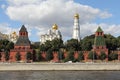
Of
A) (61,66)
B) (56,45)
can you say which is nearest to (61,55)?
(56,45)

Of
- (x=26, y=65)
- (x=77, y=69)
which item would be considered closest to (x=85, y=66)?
(x=77, y=69)

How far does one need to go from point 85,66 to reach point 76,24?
174ft

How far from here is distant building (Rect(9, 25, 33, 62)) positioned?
83250mm

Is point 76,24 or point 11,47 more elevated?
point 76,24

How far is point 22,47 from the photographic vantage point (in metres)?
84.6

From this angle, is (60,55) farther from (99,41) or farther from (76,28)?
(76,28)

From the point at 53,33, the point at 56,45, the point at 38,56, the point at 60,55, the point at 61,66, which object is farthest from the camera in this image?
the point at 53,33

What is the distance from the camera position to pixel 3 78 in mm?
52031

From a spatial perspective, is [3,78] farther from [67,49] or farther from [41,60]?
[67,49]

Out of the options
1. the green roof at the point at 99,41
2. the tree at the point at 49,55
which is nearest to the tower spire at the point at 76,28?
the green roof at the point at 99,41

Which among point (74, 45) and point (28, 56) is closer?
point (28, 56)

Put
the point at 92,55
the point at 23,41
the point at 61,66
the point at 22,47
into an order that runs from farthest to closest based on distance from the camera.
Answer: the point at 23,41 < the point at 22,47 < the point at 92,55 < the point at 61,66

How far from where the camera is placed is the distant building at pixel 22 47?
83.2m

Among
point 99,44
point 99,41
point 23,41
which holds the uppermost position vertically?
point 23,41
